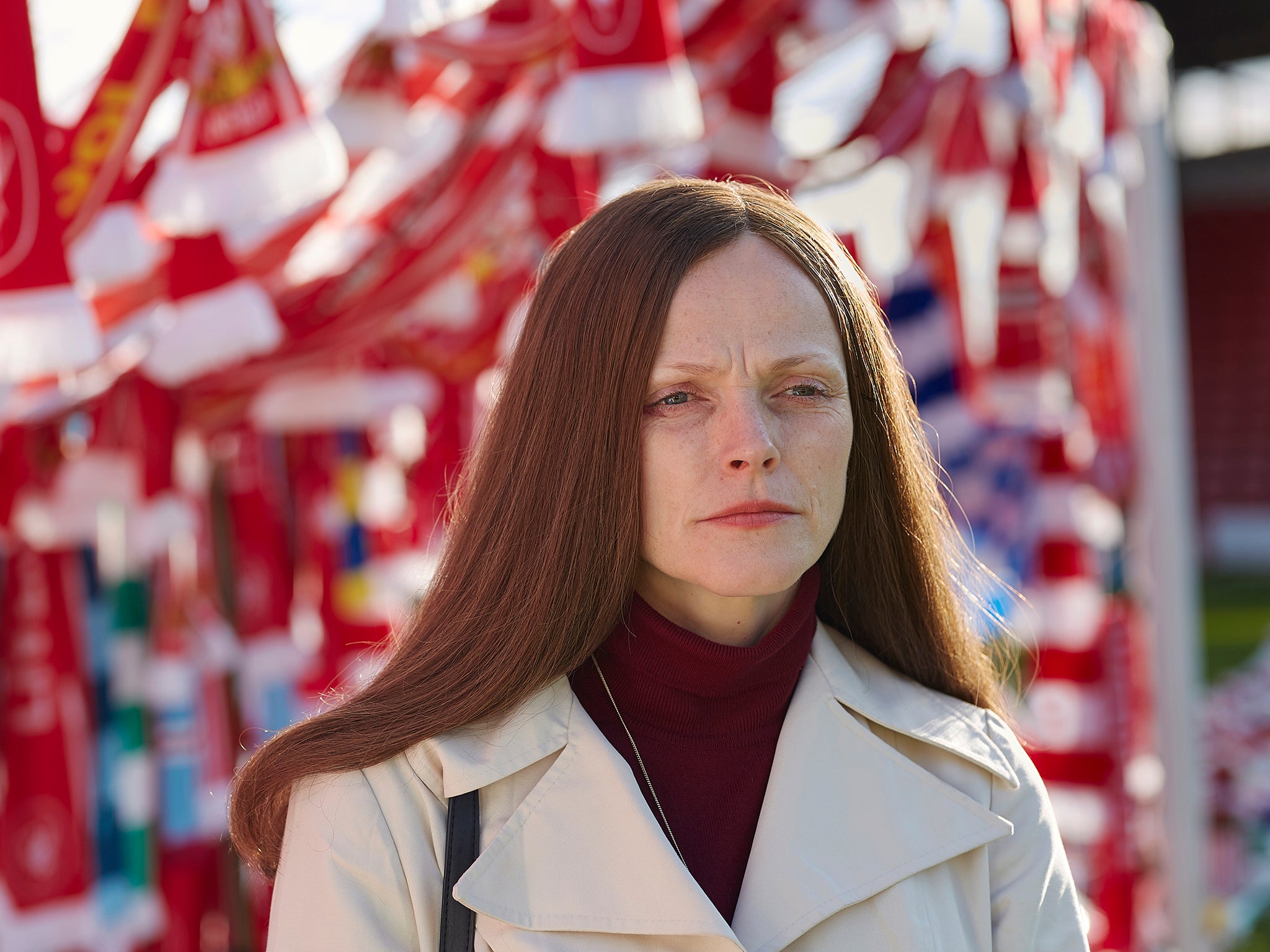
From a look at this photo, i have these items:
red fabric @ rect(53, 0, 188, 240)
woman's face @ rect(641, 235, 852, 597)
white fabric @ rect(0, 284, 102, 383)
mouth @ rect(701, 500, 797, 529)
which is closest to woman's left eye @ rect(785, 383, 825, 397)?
woman's face @ rect(641, 235, 852, 597)

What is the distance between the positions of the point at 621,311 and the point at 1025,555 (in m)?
3.05

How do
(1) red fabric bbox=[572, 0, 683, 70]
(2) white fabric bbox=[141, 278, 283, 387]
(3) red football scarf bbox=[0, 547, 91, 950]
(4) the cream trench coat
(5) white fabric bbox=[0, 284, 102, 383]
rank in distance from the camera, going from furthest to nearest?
(3) red football scarf bbox=[0, 547, 91, 950] → (2) white fabric bbox=[141, 278, 283, 387] → (1) red fabric bbox=[572, 0, 683, 70] → (5) white fabric bbox=[0, 284, 102, 383] → (4) the cream trench coat

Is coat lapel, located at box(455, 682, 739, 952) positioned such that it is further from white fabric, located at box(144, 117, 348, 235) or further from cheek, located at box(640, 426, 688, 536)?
white fabric, located at box(144, 117, 348, 235)

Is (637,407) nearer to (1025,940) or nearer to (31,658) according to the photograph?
(1025,940)

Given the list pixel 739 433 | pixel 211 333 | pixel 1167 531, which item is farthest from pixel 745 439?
pixel 1167 531

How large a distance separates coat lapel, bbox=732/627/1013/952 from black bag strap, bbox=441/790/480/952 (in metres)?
0.26

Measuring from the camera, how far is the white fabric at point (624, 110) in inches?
77.2

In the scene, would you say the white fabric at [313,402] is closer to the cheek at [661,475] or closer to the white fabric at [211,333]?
the white fabric at [211,333]

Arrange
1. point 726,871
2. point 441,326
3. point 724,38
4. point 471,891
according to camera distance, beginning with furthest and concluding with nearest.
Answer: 1. point 441,326
2. point 724,38
3. point 726,871
4. point 471,891

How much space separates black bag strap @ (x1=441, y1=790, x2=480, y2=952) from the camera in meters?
1.22

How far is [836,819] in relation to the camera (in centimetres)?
139

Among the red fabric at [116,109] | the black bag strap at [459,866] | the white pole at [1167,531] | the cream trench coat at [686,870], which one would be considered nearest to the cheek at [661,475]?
the cream trench coat at [686,870]

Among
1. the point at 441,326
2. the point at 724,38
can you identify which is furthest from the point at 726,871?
the point at 441,326

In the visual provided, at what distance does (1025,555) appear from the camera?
4082 mm
